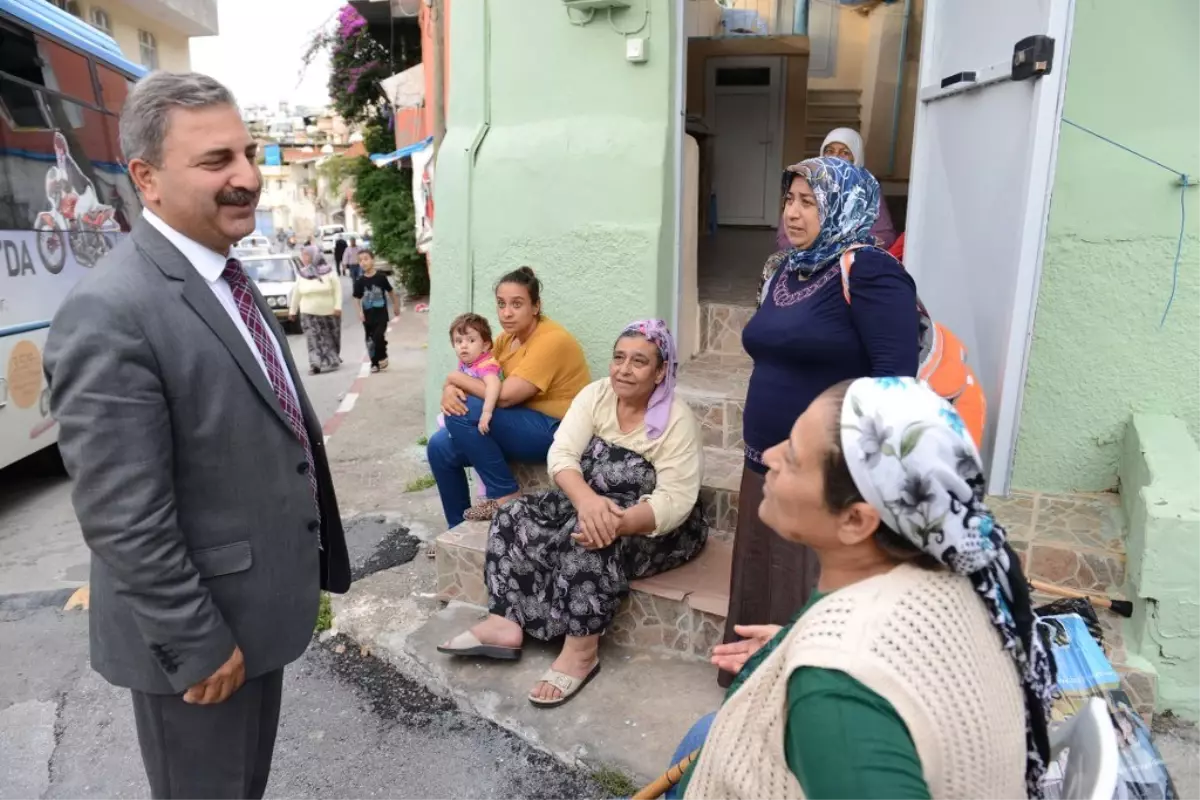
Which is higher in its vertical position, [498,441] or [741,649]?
[741,649]

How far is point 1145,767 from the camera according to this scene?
5.49 ft

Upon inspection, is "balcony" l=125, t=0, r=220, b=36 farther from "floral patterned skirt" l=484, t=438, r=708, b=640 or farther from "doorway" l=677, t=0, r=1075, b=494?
"floral patterned skirt" l=484, t=438, r=708, b=640

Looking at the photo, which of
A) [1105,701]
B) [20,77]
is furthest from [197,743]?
[20,77]

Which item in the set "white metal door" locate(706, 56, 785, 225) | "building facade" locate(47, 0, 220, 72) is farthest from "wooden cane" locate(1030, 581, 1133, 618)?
"building facade" locate(47, 0, 220, 72)

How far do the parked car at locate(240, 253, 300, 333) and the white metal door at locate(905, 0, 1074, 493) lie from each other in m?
13.2

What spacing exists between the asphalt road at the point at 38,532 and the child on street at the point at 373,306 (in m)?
1.88

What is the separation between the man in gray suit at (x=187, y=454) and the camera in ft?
4.82

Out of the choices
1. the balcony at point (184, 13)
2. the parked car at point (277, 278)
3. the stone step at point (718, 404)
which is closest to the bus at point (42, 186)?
the stone step at point (718, 404)

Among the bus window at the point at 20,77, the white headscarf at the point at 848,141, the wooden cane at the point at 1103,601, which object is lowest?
the wooden cane at the point at 1103,601

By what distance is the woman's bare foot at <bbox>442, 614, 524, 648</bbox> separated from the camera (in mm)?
3283

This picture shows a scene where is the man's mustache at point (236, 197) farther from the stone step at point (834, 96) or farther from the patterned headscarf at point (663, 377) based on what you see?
the stone step at point (834, 96)

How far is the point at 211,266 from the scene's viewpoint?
1.67 m

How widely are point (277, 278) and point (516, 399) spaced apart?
1343cm

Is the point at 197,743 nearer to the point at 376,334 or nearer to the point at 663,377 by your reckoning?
the point at 663,377
